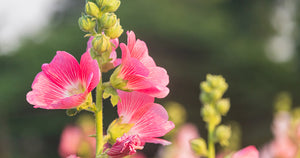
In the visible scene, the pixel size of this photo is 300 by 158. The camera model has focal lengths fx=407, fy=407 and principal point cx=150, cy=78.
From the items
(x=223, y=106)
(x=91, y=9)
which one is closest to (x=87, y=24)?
(x=91, y=9)

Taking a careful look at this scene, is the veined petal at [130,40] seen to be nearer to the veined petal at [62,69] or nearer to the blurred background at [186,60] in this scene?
the veined petal at [62,69]

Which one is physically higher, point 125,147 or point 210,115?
point 210,115

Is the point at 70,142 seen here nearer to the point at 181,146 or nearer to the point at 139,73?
the point at 181,146

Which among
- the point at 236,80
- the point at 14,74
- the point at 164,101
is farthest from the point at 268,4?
the point at 14,74

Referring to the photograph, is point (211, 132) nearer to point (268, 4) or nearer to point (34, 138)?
point (34, 138)

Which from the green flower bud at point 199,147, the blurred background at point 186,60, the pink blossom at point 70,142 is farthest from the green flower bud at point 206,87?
the blurred background at point 186,60

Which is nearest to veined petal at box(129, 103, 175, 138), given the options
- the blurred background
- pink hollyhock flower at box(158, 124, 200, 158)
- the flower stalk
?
the flower stalk
